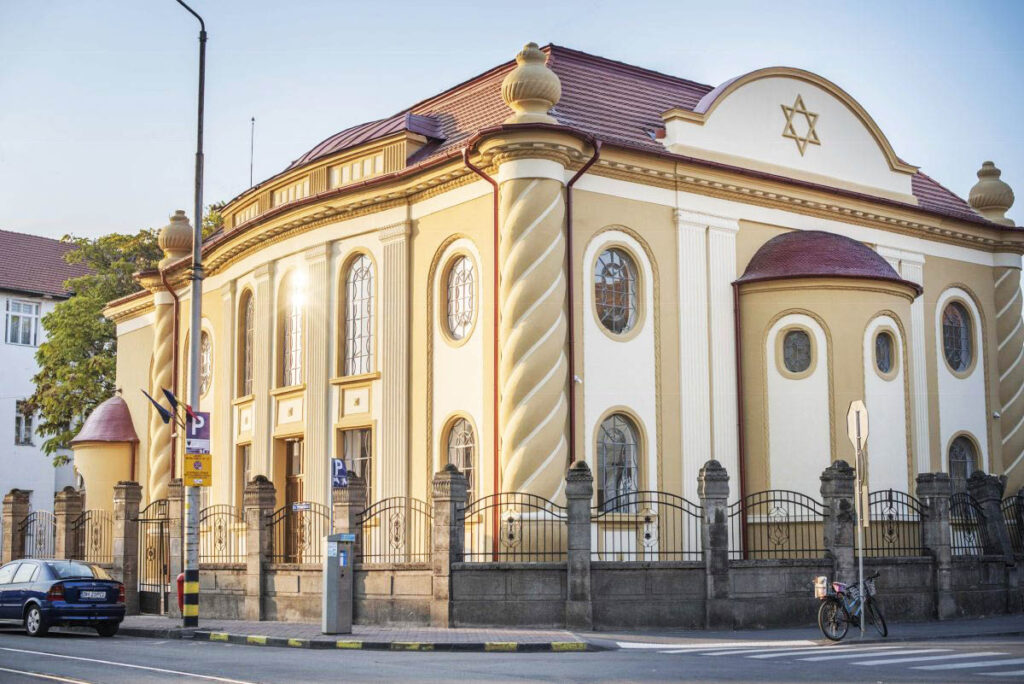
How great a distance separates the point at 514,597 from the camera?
65.9 ft

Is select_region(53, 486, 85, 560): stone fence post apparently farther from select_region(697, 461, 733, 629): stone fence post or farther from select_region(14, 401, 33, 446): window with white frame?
select_region(14, 401, 33, 446): window with white frame

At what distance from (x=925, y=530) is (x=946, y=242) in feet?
33.8

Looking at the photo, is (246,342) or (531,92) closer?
(531,92)

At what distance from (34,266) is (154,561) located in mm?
31835

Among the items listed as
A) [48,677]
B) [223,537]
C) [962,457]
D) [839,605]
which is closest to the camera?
[48,677]

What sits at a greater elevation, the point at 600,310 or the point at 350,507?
the point at 600,310

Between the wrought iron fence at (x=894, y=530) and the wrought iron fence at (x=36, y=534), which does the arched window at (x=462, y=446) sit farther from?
the wrought iron fence at (x=36, y=534)

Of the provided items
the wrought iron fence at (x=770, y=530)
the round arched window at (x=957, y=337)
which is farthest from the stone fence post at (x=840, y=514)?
the round arched window at (x=957, y=337)

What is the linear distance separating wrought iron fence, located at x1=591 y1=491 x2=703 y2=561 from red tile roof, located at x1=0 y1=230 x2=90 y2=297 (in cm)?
3667

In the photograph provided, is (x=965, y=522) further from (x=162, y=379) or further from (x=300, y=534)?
(x=162, y=379)

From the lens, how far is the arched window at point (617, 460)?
2417 centimetres

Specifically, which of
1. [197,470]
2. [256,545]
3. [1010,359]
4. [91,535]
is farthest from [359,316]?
[1010,359]

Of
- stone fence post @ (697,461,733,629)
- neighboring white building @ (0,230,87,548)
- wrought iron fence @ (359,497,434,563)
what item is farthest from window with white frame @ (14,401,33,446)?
stone fence post @ (697,461,733,629)

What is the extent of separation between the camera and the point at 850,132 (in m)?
28.6
